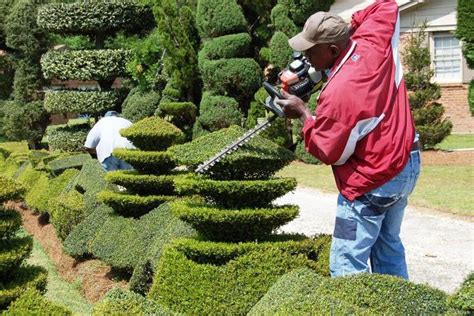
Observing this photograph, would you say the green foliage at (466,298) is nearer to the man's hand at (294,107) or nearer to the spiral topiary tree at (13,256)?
the man's hand at (294,107)

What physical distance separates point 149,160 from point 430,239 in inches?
135

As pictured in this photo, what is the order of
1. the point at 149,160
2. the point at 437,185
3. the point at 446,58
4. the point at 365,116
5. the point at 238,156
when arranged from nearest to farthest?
the point at 365,116 → the point at 238,156 → the point at 149,160 → the point at 437,185 → the point at 446,58

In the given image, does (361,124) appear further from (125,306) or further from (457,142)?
(457,142)

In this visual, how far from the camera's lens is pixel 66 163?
12867mm

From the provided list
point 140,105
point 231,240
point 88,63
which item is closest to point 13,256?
point 231,240

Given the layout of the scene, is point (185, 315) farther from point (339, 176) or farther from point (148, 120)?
point (148, 120)

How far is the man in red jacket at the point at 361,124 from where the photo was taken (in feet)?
13.3

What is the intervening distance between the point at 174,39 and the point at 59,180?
8445mm

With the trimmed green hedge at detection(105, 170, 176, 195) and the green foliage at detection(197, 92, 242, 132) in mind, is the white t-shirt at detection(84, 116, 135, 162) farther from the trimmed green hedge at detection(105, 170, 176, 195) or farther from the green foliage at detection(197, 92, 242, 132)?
the green foliage at detection(197, 92, 242, 132)

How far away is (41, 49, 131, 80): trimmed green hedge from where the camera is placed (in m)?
21.1

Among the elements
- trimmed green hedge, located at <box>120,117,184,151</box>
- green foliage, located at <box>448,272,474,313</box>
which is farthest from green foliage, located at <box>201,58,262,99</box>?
green foliage, located at <box>448,272,474,313</box>

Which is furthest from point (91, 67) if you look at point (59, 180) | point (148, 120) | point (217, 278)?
point (217, 278)

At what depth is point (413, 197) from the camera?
11992mm

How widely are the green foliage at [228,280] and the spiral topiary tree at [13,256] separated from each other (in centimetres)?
105
